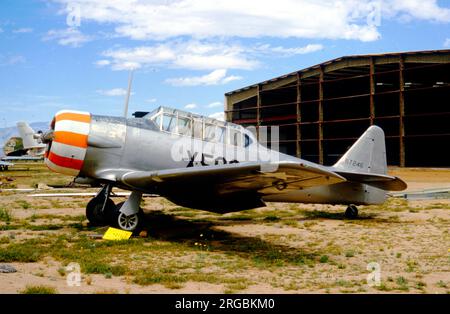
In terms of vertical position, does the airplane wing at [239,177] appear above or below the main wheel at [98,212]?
above

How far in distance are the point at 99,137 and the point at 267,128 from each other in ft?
93.5

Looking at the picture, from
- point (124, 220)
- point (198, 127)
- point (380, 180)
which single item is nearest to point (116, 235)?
point (124, 220)

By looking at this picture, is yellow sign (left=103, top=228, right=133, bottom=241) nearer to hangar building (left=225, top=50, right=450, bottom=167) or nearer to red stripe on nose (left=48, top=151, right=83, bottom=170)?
red stripe on nose (left=48, top=151, right=83, bottom=170)

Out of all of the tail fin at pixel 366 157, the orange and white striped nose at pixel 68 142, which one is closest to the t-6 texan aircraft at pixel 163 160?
the orange and white striped nose at pixel 68 142

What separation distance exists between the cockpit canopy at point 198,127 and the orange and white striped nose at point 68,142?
4.54ft

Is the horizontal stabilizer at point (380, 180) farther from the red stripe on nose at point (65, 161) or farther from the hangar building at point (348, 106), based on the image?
the hangar building at point (348, 106)

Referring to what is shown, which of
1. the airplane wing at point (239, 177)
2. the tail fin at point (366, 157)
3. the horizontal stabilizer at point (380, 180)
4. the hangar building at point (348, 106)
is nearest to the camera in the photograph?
the airplane wing at point (239, 177)

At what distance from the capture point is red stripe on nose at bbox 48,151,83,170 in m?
8.05

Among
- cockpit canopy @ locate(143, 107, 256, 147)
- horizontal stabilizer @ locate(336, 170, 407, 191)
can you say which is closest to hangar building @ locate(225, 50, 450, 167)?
horizontal stabilizer @ locate(336, 170, 407, 191)

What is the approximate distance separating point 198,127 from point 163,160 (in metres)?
1.02

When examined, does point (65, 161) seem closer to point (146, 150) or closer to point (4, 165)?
point (146, 150)

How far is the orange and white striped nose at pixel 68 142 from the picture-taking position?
800cm

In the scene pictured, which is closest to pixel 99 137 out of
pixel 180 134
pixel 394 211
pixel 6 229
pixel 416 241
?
pixel 180 134

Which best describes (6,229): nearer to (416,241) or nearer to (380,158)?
(416,241)
